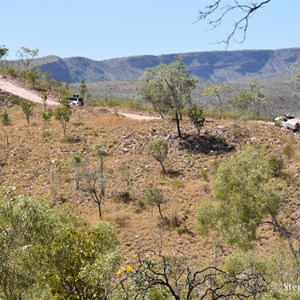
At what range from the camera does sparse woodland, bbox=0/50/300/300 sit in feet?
33.5

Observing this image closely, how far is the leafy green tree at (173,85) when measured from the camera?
123ft

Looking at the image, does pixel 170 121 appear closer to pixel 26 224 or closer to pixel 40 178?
pixel 40 178

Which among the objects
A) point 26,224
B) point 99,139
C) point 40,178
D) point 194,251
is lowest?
point 194,251

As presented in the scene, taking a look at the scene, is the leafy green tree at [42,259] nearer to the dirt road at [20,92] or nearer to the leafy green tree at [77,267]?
the leafy green tree at [77,267]

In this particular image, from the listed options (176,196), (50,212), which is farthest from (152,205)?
(50,212)

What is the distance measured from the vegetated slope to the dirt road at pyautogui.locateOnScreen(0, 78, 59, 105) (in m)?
7.13

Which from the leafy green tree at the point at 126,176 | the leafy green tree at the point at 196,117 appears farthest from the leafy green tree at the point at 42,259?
the leafy green tree at the point at 196,117

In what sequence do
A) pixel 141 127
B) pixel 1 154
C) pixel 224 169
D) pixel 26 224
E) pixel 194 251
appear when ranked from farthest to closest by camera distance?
pixel 141 127
pixel 1 154
pixel 194 251
pixel 224 169
pixel 26 224

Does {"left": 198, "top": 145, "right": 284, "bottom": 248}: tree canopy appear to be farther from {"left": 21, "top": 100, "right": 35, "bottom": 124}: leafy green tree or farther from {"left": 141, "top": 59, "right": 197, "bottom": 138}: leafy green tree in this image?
{"left": 21, "top": 100, "right": 35, "bottom": 124}: leafy green tree

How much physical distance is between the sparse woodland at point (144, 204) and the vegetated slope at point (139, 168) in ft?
0.34

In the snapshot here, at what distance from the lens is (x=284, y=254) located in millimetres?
18047

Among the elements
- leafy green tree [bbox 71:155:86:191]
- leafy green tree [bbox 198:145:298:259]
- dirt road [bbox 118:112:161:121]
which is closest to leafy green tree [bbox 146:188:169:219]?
leafy green tree [bbox 71:155:86:191]

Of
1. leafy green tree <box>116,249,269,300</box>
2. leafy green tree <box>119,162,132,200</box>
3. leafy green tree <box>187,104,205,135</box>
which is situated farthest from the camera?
leafy green tree <box>187,104,205,135</box>

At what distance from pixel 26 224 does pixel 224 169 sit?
9.93 m
